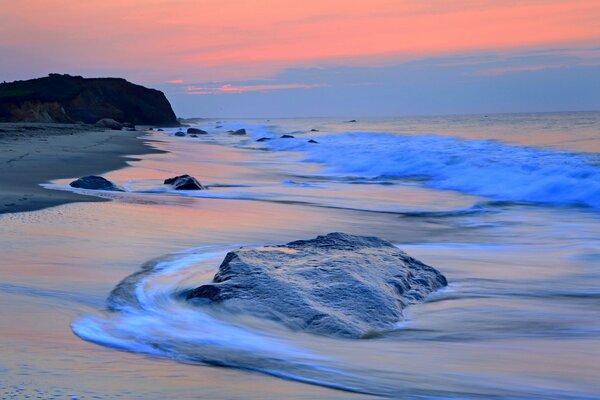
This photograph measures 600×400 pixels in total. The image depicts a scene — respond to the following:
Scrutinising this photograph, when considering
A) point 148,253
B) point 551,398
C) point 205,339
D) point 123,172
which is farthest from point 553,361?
point 123,172

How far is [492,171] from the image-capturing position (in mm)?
16984

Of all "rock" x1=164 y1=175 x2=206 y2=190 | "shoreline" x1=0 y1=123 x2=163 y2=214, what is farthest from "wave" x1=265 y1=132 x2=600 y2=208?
"shoreline" x1=0 y1=123 x2=163 y2=214

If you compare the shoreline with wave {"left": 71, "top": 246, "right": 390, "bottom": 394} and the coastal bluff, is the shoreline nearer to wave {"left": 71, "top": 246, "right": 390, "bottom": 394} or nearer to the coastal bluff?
wave {"left": 71, "top": 246, "right": 390, "bottom": 394}

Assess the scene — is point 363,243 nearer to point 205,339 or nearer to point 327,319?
point 327,319

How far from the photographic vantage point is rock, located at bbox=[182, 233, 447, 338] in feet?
14.3

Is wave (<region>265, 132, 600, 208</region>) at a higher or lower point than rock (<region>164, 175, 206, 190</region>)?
higher

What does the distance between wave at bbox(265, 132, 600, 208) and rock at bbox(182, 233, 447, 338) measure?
8.10 meters

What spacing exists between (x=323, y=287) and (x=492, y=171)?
1303cm

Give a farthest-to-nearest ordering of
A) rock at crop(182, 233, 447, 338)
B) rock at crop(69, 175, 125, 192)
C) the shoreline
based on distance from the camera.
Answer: rock at crop(69, 175, 125, 192)
the shoreline
rock at crop(182, 233, 447, 338)

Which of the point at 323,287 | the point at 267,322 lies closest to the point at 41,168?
the point at 323,287

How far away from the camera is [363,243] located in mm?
5918

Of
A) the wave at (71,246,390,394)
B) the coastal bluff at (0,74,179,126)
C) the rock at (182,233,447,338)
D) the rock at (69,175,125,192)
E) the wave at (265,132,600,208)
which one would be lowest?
the wave at (71,246,390,394)

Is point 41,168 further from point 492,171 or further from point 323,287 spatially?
point 323,287

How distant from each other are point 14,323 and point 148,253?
235 centimetres
